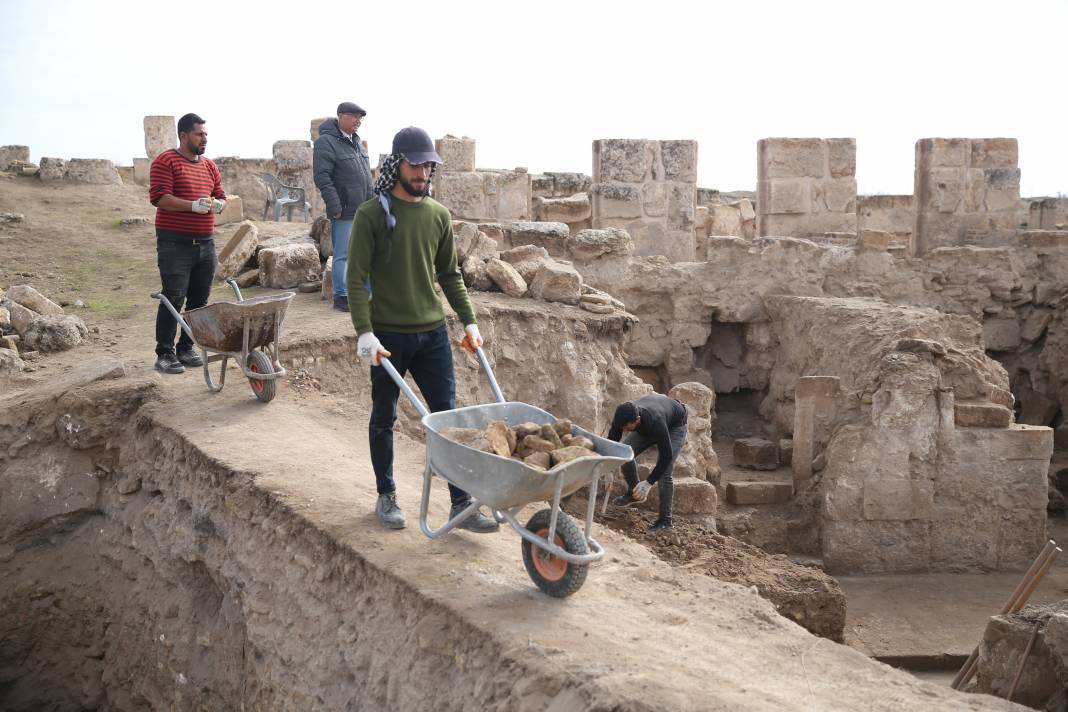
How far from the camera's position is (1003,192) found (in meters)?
12.9

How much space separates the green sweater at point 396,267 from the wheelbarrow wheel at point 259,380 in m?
2.10

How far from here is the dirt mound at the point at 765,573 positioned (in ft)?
23.1

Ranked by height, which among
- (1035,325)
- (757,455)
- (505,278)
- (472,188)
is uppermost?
→ (472,188)

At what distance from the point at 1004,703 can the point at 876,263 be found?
9.21 metres

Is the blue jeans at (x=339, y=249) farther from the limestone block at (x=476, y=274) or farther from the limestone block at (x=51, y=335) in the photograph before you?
the limestone block at (x=51, y=335)

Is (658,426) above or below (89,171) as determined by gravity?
below

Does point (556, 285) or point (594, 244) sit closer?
point (556, 285)

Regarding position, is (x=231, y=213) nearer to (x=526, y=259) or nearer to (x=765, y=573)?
(x=526, y=259)

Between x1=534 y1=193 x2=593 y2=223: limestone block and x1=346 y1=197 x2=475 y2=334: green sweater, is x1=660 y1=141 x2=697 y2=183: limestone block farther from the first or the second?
x1=346 y1=197 x2=475 y2=334: green sweater

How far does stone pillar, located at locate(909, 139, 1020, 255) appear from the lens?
12.8 meters

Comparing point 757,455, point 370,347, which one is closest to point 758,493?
point 757,455

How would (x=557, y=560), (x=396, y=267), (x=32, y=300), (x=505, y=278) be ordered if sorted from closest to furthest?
(x=557, y=560)
(x=396, y=267)
(x=32, y=300)
(x=505, y=278)

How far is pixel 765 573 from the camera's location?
23.9 feet

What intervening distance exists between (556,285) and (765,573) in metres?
3.75
